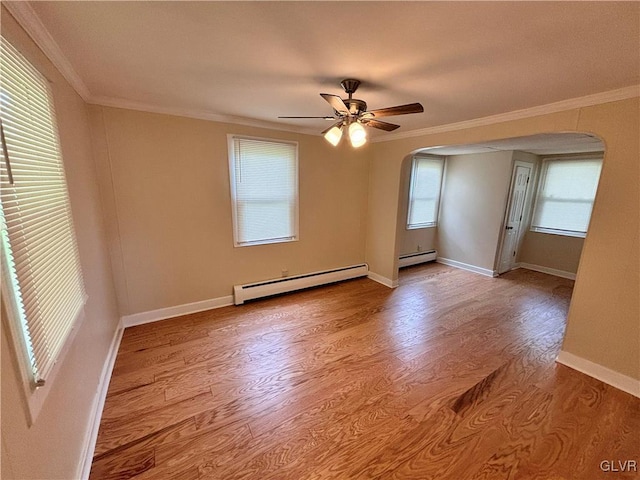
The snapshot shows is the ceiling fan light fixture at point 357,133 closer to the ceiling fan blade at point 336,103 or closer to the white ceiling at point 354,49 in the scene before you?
the ceiling fan blade at point 336,103

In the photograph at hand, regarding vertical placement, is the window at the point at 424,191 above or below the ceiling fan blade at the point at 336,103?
below

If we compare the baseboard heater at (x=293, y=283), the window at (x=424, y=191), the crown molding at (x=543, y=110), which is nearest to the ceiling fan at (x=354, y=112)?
the crown molding at (x=543, y=110)

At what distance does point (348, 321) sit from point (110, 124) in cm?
314

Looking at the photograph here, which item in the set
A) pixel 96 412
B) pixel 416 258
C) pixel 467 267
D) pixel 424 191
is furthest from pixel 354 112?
pixel 467 267

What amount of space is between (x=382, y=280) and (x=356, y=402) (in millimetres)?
2581

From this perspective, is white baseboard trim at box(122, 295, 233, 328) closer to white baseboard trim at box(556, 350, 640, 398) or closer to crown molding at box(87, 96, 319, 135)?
crown molding at box(87, 96, 319, 135)

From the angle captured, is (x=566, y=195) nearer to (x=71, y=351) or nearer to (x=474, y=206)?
(x=474, y=206)

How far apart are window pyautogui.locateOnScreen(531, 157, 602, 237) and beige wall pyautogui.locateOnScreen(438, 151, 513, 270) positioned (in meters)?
1.17

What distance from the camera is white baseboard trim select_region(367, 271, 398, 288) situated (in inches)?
167

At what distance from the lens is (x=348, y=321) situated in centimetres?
312

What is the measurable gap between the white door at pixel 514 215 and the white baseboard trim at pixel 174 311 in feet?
15.6

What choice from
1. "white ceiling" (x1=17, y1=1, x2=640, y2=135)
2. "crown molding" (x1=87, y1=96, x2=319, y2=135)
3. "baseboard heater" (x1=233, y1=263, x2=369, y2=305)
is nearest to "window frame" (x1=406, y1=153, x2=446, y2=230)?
"baseboard heater" (x1=233, y1=263, x2=369, y2=305)

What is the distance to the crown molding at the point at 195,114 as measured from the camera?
247 centimetres

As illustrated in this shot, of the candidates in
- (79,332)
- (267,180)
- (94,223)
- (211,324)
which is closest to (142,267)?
(94,223)
